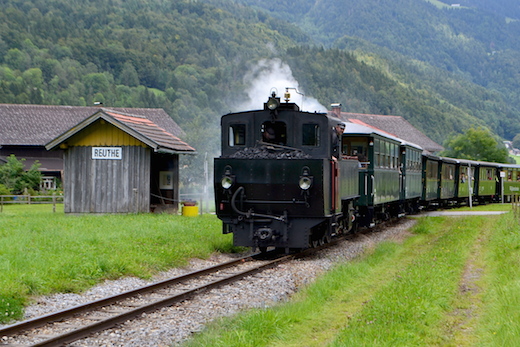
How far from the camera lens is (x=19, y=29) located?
155375mm

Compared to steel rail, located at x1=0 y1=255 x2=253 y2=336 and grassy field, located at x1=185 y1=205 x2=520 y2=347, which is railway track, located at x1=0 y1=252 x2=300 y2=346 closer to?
steel rail, located at x1=0 y1=255 x2=253 y2=336

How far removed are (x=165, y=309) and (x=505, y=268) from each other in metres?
6.34

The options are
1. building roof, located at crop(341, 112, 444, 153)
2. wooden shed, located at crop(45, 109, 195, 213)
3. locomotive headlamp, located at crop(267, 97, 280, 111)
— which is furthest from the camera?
building roof, located at crop(341, 112, 444, 153)

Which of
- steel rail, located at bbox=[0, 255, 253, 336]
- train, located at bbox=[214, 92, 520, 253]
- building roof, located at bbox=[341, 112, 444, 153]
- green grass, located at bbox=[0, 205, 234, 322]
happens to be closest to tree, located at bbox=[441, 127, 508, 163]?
building roof, located at bbox=[341, 112, 444, 153]

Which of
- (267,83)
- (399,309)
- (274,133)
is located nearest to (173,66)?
(267,83)

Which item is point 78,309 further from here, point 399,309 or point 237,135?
point 237,135

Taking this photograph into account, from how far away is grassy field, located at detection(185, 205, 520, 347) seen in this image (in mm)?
7250

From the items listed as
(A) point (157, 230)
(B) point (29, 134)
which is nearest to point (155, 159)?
(A) point (157, 230)

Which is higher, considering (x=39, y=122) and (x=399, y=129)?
(x=399, y=129)

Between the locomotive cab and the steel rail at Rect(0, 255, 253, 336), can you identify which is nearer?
the steel rail at Rect(0, 255, 253, 336)

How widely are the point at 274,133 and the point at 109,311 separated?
6609mm

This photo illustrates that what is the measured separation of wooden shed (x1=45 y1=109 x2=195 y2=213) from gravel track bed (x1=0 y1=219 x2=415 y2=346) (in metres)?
9.96

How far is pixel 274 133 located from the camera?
1448 centimetres

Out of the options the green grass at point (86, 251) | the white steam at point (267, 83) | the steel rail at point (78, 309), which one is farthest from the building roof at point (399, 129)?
the steel rail at point (78, 309)
